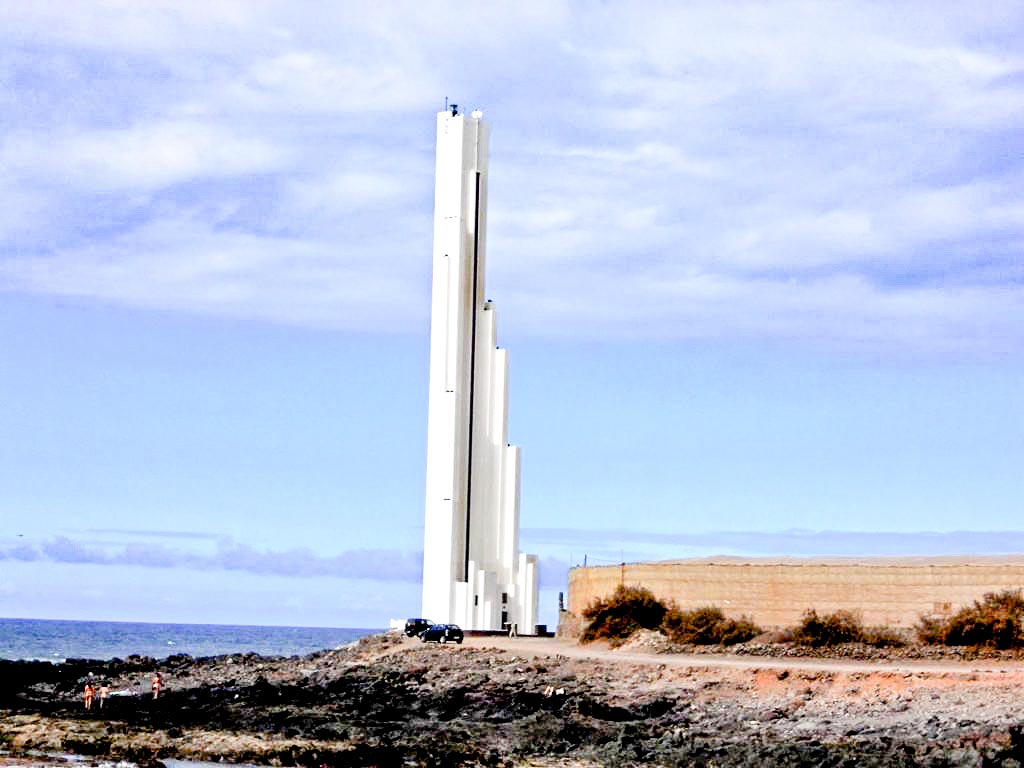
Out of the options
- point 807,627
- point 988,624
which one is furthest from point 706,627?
point 988,624

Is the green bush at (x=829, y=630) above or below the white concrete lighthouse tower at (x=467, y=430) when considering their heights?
below

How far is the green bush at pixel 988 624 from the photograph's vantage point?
1833 inches

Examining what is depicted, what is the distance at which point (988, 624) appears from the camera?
46.8 m

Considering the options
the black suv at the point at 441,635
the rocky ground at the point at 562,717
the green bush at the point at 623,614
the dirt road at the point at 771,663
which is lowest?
the rocky ground at the point at 562,717

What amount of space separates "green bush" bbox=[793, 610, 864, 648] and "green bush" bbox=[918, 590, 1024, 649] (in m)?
2.23

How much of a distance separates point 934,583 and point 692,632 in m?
7.71

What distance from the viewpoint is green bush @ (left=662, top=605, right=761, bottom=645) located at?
51812 mm

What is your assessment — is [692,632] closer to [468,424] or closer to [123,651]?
[468,424]

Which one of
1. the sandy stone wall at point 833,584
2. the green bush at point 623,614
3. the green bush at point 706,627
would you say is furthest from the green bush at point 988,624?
the green bush at point 623,614

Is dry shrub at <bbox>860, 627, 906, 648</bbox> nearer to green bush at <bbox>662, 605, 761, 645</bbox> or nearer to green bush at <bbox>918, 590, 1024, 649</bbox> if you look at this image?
green bush at <bbox>918, 590, 1024, 649</bbox>

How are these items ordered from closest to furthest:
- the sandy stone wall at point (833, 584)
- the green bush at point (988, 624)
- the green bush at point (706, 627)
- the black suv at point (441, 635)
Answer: the green bush at point (988, 624)
the sandy stone wall at point (833, 584)
the green bush at point (706, 627)
the black suv at point (441, 635)

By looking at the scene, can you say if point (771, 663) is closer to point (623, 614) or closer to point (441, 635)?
point (623, 614)

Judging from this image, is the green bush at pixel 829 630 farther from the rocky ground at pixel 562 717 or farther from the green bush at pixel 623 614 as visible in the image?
the green bush at pixel 623 614

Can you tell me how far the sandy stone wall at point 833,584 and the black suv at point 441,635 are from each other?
6416mm
